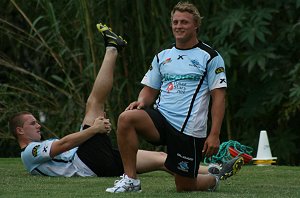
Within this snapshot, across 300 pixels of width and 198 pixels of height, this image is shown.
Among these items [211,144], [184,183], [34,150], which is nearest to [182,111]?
[211,144]

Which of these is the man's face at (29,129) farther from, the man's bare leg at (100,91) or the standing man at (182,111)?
the standing man at (182,111)

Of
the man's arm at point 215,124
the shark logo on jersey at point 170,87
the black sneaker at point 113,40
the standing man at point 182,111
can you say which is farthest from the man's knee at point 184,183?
the black sneaker at point 113,40

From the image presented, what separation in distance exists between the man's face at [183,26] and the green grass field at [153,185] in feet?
3.18

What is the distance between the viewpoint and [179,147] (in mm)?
6551

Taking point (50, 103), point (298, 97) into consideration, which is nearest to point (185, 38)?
point (298, 97)

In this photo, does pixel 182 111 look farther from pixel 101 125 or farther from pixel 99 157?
pixel 99 157

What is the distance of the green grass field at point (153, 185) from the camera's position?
6.58 m

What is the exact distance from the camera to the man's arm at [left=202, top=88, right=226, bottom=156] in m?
6.40

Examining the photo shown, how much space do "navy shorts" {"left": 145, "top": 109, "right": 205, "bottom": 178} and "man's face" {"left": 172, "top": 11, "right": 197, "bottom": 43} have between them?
0.49m

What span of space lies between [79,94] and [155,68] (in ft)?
16.5

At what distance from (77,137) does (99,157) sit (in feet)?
0.93

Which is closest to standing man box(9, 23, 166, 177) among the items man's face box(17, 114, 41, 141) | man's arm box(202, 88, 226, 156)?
man's face box(17, 114, 41, 141)

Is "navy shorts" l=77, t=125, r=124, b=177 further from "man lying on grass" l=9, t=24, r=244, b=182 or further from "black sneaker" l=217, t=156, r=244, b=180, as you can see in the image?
"black sneaker" l=217, t=156, r=244, b=180

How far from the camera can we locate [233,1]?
1148cm
